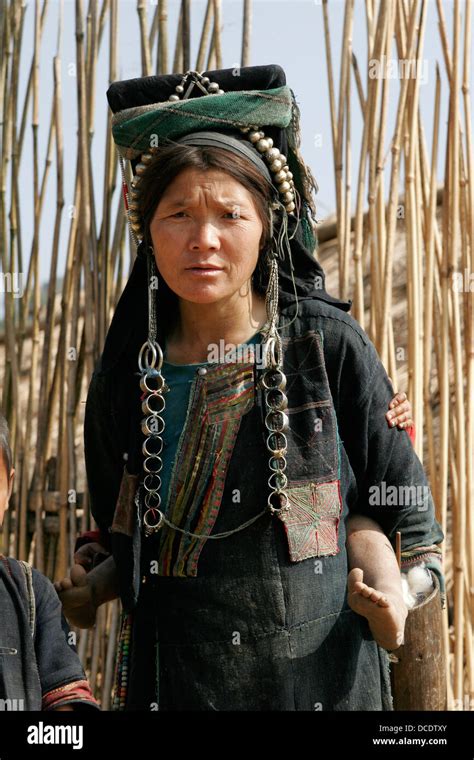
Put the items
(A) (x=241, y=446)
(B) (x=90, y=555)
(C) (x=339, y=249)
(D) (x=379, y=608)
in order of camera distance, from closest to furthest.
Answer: (D) (x=379, y=608) → (A) (x=241, y=446) → (B) (x=90, y=555) → (C) (x=339, y=249)

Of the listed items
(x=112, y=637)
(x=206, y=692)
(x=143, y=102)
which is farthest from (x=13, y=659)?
(x=112, y=637)

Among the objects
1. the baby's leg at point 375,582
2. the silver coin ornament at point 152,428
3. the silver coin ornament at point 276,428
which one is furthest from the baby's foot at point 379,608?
the silver coin ornament at point 152,428

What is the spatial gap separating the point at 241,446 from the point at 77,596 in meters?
0.30

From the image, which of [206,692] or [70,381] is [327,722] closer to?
[206,692]

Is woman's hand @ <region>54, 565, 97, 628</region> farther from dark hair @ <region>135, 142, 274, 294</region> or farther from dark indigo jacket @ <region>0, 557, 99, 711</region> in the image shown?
dark hair @ <region>135, 142, 274, 294</region>

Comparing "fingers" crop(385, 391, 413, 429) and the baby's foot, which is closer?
the baby's foot

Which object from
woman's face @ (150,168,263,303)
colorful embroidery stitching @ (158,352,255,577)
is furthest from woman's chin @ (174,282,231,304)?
colorful embroidery stitching @ (158,352,255,577)

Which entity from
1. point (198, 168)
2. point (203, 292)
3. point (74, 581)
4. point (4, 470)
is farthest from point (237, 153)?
point (74, 581)

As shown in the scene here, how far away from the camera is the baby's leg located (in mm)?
1142

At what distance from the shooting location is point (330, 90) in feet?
6.14

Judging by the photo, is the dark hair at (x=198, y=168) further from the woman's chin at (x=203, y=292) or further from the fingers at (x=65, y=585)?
the fingers at (x=65, y=585)

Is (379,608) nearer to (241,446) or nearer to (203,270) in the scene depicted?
(241,446)

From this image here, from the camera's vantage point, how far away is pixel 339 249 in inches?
74.4

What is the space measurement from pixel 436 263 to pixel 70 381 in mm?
785
